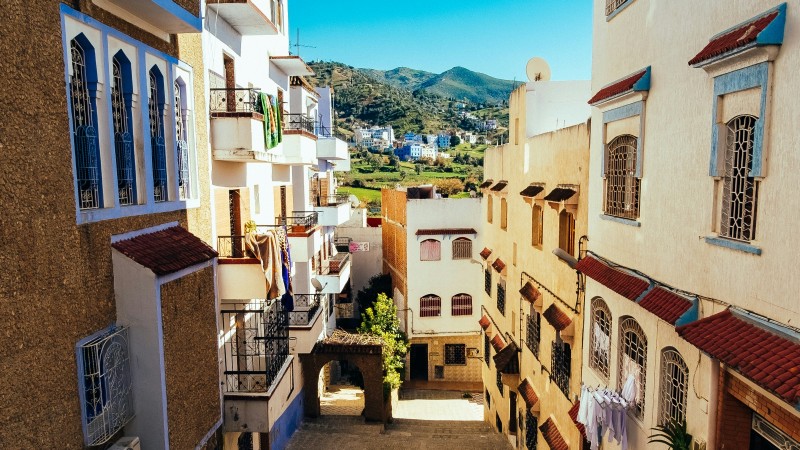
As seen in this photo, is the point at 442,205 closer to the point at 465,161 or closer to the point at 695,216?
the point at 695,216

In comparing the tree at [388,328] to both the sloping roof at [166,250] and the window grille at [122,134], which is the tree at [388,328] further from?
the window grille at [122,134]

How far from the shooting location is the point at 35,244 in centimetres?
475

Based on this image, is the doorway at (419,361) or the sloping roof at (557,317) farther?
the doorway at (419,361)

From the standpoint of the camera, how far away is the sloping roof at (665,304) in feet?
20.7

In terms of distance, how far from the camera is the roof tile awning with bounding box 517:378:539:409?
13.7 m

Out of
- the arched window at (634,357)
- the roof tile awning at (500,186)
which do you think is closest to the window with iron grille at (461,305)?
the roof tile awning at (500,186)

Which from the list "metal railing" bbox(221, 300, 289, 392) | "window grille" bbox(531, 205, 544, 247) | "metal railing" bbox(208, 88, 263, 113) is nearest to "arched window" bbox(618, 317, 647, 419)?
"window grille" bbox(531, 205, 544, 247)

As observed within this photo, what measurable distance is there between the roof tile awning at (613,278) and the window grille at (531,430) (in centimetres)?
628

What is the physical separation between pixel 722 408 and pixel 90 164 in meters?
7.77

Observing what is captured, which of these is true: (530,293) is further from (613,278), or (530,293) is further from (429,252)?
(429,252)

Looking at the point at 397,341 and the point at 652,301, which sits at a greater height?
the point at 652,301

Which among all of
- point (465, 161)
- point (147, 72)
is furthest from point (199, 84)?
point (465, 161)

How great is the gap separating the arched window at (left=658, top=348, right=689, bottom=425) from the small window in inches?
168

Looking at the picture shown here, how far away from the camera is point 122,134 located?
255 inches
